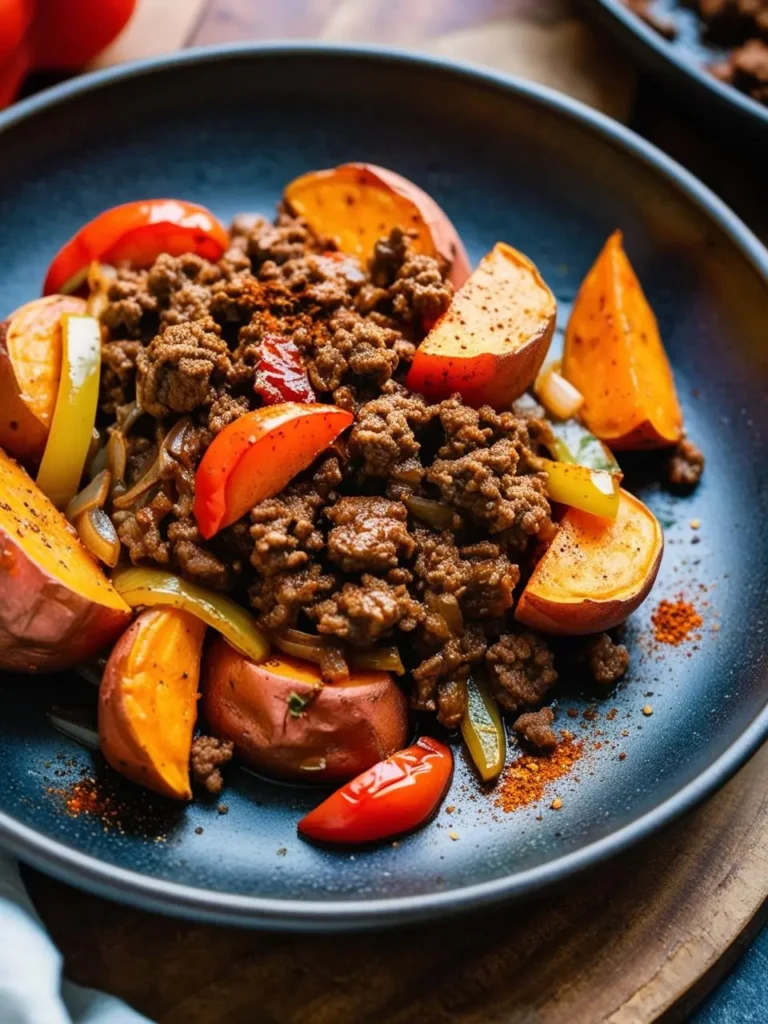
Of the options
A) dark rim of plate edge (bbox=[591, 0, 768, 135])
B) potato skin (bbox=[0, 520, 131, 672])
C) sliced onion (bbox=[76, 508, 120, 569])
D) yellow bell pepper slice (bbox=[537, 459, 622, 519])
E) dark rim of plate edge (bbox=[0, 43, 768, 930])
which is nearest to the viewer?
dark rim of plate edge (bbox=[0, 43, 768, 930])

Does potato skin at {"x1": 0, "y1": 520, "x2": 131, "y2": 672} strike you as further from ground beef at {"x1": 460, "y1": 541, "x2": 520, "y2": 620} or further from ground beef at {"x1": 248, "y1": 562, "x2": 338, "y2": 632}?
ground beef at {"x1": 460, "y1": 541, "x2": 520, "y2": 620}

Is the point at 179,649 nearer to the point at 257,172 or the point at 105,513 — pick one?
the point at 105,513

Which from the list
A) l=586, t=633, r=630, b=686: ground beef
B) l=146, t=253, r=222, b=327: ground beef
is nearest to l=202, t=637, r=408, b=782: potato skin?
l=586, t=633, r=630, b=686: ground beef

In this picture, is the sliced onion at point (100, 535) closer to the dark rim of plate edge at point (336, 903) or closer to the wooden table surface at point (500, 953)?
the dark rim of plate edge at point (336, 903)

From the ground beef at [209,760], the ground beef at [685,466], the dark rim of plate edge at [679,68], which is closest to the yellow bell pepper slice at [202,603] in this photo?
the ground beef at [209,760]

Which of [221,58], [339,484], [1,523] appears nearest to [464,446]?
[339,484]

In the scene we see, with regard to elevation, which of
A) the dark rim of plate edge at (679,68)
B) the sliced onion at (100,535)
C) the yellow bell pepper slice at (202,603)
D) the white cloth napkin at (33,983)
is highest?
the dark rim of plate edge at (679,68)

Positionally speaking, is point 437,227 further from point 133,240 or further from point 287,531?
point 287,531
